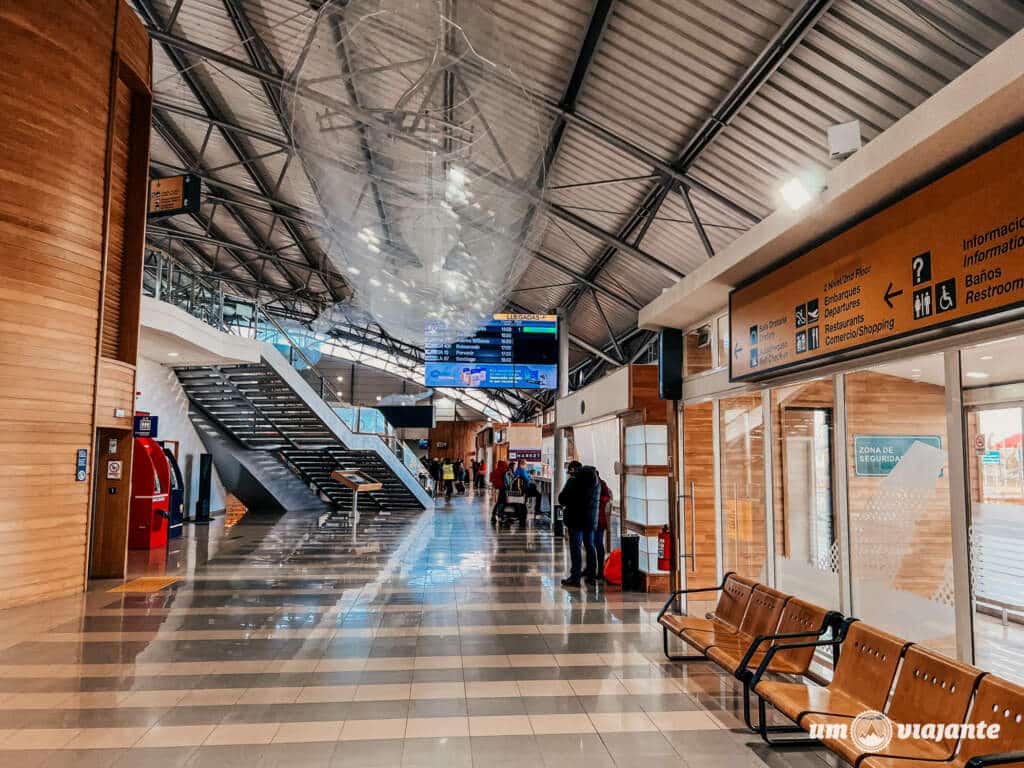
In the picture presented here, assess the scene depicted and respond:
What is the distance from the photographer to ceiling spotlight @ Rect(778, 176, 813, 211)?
4.46 m

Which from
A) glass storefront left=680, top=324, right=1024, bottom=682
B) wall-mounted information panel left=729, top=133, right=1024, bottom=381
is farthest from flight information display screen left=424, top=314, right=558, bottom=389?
wall-mounted information panel left=729, top=133, right=1024, bottom=381

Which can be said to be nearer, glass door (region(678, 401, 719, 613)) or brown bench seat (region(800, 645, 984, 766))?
brown bench seat (region(800, 645, 984, 766))

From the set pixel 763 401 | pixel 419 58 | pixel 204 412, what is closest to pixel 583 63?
pixel 419 58

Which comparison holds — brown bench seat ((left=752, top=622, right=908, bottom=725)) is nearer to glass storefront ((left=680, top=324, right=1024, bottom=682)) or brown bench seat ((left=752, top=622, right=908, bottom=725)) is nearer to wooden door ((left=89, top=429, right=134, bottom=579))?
glass storefront ((left=680, top=324, right=1024, bottom=682))

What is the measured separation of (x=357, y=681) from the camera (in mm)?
4824

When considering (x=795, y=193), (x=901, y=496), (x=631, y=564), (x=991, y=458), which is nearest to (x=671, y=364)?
(x=631, y=564)

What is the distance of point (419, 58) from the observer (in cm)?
540

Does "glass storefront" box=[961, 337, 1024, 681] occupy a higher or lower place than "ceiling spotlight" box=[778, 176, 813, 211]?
lower

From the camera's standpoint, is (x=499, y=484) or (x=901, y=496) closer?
(x=901, y=496)

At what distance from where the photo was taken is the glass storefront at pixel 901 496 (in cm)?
350

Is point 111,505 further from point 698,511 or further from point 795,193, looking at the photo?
point 795,193

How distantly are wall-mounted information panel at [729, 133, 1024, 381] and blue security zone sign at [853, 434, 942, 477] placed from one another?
0.60 m

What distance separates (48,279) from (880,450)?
8.14 metres

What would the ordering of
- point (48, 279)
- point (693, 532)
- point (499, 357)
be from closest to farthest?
point (48, 279) < point (693, 532) < point (499, 357)
